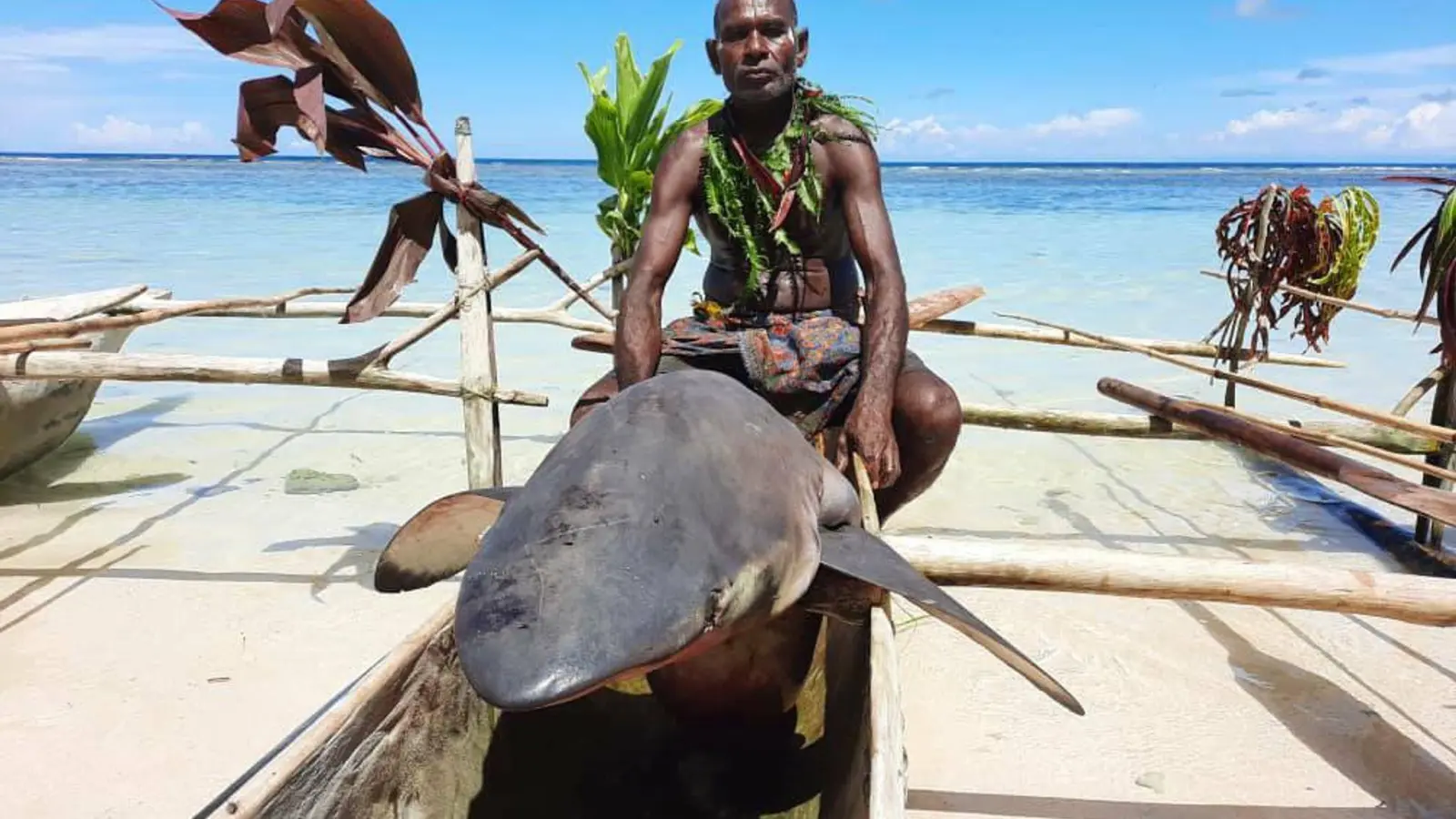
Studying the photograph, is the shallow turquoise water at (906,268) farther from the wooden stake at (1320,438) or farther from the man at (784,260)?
the man at (784,260)

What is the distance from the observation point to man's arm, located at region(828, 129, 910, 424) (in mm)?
2527

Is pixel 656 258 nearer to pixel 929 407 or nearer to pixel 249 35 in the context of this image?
pixel 929 407

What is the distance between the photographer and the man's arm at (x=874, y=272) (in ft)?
8.29

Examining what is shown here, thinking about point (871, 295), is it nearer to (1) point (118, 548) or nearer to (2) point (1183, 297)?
(1) point (118, 548)

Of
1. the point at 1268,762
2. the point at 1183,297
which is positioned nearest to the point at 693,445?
the point at 1268,762

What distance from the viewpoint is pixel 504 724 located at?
79.0 inches

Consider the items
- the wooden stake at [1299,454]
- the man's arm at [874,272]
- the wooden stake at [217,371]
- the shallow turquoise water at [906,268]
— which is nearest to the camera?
the wooden stake at [1299,454]

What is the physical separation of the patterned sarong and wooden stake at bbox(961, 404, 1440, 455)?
1328 millimetres

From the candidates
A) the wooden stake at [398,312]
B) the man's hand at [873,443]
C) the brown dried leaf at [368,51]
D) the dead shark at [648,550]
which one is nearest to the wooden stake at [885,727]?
the dead shark at [648,550]

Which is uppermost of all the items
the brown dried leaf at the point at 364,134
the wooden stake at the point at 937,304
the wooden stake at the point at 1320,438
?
the brown dried leaf at the point at 364,134

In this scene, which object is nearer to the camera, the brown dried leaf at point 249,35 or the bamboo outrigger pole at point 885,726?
the bamboo outrigger pole at point 885,726

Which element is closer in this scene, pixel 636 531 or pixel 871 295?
pixel 636 531

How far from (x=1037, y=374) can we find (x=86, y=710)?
268 inches

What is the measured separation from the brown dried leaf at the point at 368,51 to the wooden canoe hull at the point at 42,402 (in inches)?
97.7
